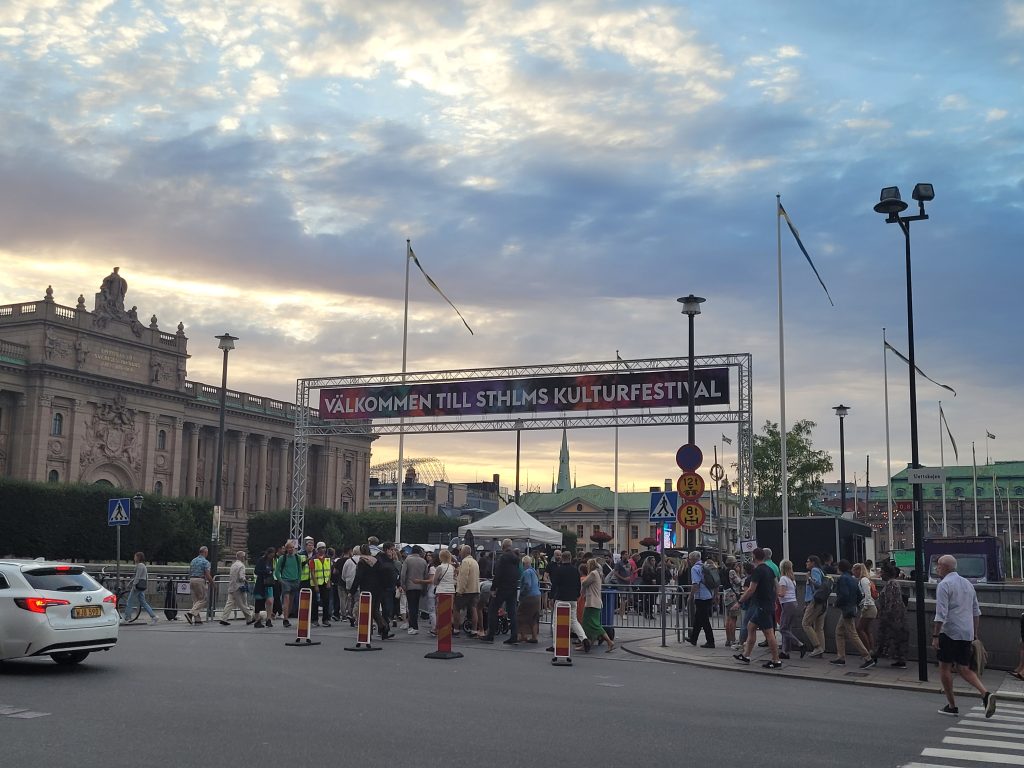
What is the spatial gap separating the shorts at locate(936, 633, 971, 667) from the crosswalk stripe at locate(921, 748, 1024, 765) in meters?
2.64

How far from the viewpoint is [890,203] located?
17547mm

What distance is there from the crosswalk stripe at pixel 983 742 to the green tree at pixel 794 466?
49.7 metres

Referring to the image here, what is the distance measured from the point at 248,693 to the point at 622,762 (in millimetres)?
5730

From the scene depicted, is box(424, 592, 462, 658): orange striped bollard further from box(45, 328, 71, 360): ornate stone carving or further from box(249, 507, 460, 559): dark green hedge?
box(45, 328, 71, 360): ornate stone carving

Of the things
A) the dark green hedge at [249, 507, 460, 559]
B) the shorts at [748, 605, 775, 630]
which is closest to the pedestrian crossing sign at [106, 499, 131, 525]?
the shorts at [748, 605, 775, 630]

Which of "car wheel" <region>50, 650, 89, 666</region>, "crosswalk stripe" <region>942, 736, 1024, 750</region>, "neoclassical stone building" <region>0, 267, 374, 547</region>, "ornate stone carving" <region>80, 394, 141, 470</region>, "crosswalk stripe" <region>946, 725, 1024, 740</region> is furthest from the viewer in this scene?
"ornate stone carving" <region>80, 394, 141, 470</region>

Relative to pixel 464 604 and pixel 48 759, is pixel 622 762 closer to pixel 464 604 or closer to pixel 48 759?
pixel 48 759

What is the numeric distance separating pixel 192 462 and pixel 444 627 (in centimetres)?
8352

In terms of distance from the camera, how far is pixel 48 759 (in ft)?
28.6

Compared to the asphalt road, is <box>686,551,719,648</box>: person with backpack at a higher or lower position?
higher

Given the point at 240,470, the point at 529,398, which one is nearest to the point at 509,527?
the point at 529,398

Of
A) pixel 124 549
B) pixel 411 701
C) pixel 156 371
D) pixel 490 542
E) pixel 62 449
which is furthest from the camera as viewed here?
pixel 156 371

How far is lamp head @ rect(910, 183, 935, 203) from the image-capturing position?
17688mm

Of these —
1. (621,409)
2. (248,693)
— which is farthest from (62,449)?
(248,693)
